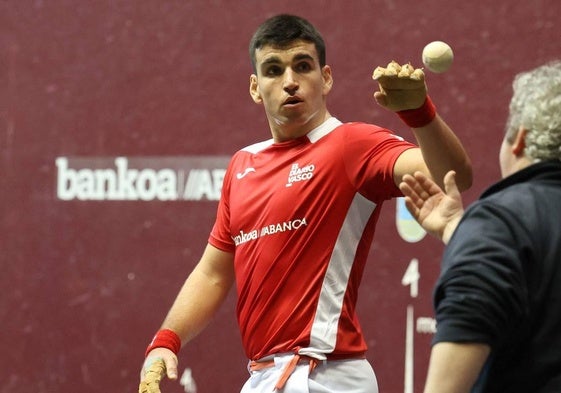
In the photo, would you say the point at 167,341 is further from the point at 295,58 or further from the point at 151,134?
the point at 151,134

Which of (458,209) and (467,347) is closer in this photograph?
(467,347)

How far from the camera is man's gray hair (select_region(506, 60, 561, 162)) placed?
170 cm

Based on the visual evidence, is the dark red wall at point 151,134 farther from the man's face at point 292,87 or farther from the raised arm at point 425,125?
the raised arm at point 425,125

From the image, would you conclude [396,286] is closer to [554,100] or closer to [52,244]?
[52,244]

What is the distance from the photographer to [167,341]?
8.89 feet

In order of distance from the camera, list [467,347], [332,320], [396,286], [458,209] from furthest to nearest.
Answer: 1. [396,286]
2. [332,320]
3. [458,209]
4. [467,347]

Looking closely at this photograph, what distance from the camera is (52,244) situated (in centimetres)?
405

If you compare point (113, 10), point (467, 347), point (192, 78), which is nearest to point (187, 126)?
point (192, 78)

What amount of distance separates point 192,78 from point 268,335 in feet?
5.43

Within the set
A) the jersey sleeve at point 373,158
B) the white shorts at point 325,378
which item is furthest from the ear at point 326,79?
the white shorts at point 325,378

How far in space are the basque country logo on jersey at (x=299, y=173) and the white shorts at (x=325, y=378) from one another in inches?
15.1

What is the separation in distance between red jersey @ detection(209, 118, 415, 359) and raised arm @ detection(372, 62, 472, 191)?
16cm

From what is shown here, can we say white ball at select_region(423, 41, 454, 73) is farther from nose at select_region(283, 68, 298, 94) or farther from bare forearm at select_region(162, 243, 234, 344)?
bare forearm at select_region(162, 243, 234, 344)

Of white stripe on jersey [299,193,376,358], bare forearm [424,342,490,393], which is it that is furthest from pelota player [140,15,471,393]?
bare forearm [424,342,490,393]
